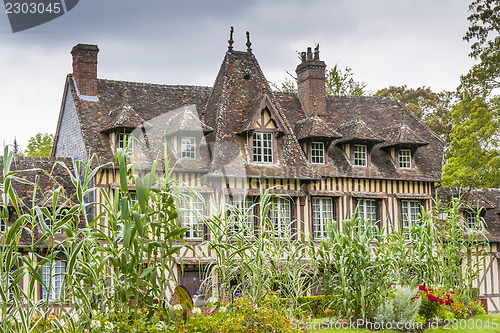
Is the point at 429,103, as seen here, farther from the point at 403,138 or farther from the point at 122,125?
the point at 122,125

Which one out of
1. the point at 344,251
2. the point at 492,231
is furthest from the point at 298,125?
the point at 344,251

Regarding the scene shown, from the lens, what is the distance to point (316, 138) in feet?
71.0

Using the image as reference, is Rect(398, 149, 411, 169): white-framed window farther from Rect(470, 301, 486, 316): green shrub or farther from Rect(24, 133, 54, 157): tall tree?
Rect(24, 133, 54, 157): tall tree

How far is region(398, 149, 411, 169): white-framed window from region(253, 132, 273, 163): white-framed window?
191 inches

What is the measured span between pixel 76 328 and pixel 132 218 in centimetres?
131

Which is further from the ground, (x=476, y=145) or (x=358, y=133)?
(x=476, y=145)

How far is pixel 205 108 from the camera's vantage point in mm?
22156

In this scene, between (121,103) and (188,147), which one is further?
(121,103)

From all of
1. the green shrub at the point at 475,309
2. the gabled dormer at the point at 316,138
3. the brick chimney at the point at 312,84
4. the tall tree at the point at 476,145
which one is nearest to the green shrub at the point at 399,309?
the green shrub at the point at 475,309

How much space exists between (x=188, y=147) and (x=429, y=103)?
20944 mm

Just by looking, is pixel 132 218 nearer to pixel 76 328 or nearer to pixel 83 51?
pixel 76 328

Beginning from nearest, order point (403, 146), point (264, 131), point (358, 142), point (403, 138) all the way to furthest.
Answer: point (264, 131), point (358, 142), point (403, 138), point (403, 146)

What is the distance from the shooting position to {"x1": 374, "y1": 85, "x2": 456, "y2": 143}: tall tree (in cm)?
3533

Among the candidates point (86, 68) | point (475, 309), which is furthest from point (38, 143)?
point (475, 309)
